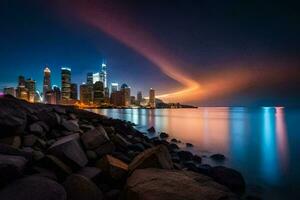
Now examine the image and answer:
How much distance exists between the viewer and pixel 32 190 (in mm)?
4094

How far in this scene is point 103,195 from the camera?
553 centimetres

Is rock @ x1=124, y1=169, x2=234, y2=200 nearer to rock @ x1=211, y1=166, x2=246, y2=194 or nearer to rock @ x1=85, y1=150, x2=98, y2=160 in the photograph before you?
rock @ x1=85, y1=150, x2=98, y2=160

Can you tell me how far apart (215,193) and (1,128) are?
6.08 meters

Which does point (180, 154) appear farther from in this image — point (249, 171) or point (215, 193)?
point (215, 193)

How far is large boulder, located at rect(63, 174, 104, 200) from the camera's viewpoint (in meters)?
4.92

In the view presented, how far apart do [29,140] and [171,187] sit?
4735mm

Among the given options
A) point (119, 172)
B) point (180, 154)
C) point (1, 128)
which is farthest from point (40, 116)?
point (180, 154)

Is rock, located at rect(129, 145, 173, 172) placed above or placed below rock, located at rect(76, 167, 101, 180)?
above

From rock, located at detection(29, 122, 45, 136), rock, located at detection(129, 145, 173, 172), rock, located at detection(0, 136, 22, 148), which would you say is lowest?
rock, located at detection(129, 145, 173, 172)

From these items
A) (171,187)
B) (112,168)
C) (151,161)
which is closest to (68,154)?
(112,168)

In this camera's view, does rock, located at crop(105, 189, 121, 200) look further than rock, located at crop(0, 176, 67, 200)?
Yes

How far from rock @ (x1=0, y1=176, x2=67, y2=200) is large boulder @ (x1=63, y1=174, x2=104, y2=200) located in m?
0.62

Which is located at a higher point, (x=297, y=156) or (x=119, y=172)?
(x=119, y=172)

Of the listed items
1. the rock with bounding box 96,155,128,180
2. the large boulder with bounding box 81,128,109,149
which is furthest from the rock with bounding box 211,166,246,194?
the large boulder with bounding box 81,128,109,149
